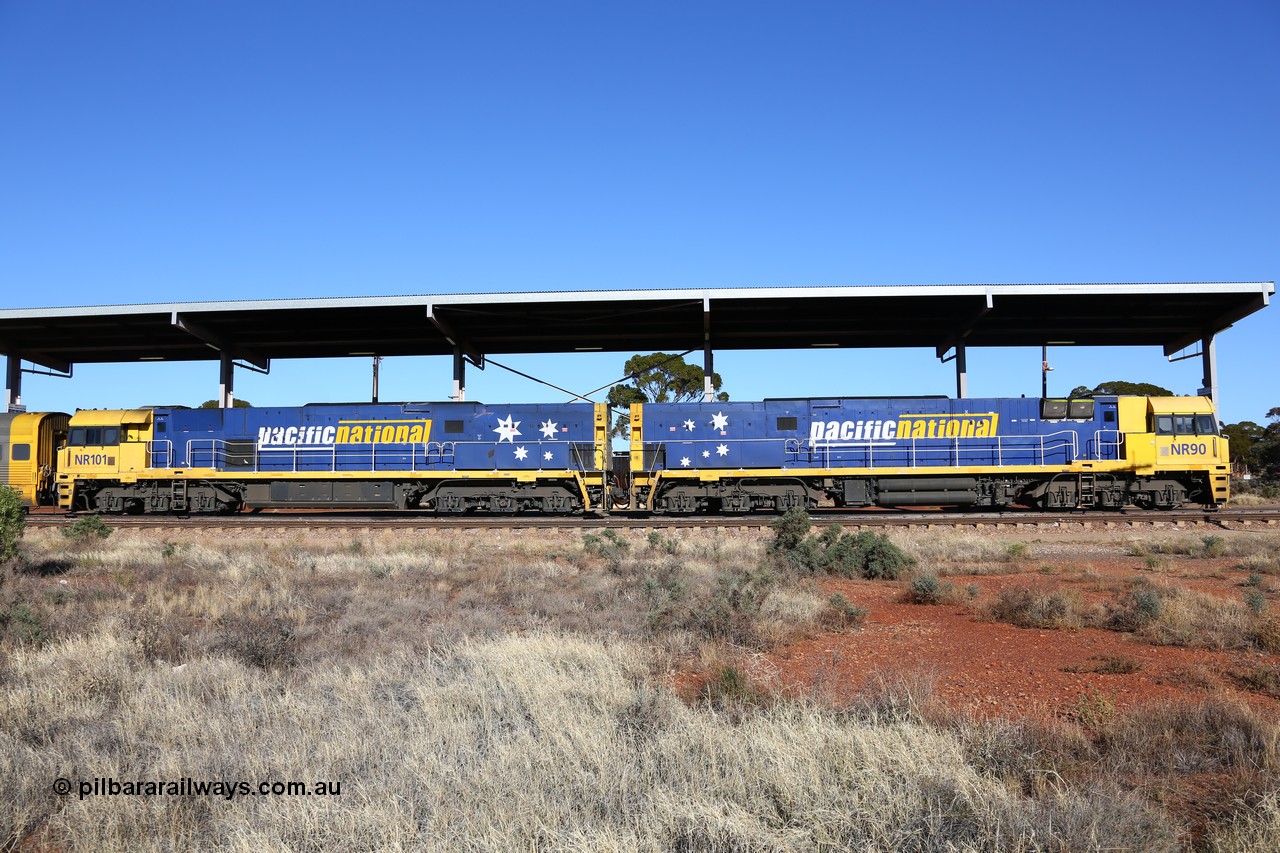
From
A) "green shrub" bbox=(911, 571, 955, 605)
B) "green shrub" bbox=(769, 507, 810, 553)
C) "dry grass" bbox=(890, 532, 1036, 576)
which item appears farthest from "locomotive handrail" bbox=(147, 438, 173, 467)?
"green shrub" bbox=(911, 571, 955, 605)

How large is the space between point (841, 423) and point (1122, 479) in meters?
8.73

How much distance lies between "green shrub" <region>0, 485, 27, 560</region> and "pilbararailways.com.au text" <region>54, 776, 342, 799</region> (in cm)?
1096

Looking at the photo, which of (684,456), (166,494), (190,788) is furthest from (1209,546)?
(166,494)

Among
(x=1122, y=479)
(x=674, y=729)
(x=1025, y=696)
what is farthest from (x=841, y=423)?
(x=674, y=729)

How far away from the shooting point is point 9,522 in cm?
1338

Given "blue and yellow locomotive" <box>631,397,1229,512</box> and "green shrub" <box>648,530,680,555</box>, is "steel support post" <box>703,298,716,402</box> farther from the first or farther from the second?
"green shrub" <box>648,530,680,555</box>

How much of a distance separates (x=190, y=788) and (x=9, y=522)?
11.9m

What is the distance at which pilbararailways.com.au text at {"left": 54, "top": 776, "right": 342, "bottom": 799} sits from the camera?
4566 millimetres

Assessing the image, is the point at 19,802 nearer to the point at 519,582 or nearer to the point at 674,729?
the point at 674,729

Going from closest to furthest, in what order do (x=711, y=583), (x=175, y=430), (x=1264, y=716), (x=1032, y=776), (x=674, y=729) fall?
(x=1032, y=776), (x=674, y=729), (x=1264, y=716), (x=711, y=583), (x=175, y=430)

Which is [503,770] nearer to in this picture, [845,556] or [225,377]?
[845,556]

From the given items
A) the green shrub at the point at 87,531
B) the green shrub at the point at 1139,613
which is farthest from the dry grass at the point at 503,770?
the green shrub at the point at 87,531

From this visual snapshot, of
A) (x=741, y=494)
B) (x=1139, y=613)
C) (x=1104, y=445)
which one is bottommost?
(x=1139, y=613)

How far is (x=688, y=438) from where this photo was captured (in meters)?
24.3
